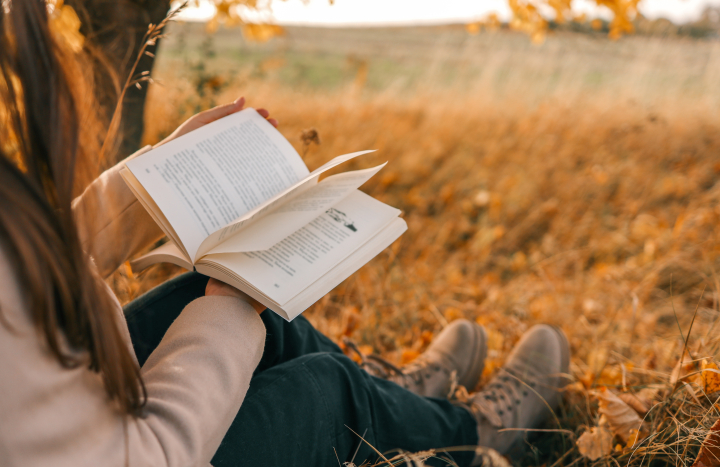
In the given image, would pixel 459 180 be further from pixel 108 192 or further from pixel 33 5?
pixel 33 5

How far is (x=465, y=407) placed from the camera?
1077 mm

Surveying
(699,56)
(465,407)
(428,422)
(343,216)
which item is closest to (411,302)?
(465,407)

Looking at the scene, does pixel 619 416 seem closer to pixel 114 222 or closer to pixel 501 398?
pixel 501 398

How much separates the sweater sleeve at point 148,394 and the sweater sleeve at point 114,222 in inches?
12.6

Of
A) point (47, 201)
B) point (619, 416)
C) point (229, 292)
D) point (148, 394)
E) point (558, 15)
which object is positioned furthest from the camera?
point (558, 15)

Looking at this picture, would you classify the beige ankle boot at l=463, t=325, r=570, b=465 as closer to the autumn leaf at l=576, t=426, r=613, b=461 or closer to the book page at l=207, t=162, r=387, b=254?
the autumn leaf at l=576, t=426, r=613, b=461

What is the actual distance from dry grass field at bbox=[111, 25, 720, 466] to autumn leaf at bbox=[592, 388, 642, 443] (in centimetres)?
2

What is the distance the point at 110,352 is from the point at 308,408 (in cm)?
38

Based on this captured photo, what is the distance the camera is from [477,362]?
130 centimetres

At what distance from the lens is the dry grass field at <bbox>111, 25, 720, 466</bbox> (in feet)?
3.91

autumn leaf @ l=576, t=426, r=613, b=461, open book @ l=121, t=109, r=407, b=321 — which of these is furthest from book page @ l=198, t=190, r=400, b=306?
autumn leaf @ l=576, t=426, r=613, b=461

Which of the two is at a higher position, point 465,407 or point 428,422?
point 428,422

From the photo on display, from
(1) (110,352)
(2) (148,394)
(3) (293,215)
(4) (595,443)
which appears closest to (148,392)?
(2) (148,394)

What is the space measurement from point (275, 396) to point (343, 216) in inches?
13.8
